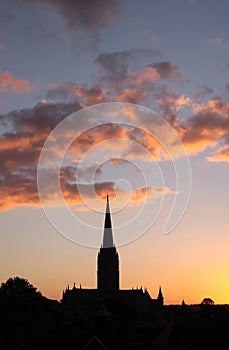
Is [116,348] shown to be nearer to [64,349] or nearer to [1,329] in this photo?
[64,349]

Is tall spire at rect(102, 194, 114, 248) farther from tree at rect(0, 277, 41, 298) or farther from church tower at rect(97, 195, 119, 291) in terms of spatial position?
tree at rect(0, 277, 41, 298)

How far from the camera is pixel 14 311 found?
333 ft

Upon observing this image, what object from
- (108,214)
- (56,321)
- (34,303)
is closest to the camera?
(56,321)

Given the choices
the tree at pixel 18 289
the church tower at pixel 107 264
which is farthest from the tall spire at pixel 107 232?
the tree at pixel 18 289

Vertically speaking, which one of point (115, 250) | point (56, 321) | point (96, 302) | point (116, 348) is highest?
point (115, 250)

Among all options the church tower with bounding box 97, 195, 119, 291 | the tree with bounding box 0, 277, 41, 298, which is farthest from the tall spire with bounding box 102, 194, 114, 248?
the tree with bounding box 0, 277, 41, 298

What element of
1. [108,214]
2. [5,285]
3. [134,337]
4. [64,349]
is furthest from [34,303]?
[108,214]

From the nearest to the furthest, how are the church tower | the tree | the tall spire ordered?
the tree
the tall spire
the church tower

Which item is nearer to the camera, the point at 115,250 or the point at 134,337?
the point at 134,337

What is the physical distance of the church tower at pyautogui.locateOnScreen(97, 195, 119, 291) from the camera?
194000 millimetres

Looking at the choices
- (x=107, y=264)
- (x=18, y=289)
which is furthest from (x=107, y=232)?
(x=18, y=289)

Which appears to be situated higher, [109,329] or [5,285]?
[5,285]

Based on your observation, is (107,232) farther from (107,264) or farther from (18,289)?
(18,289)

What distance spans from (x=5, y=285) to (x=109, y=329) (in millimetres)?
45118
